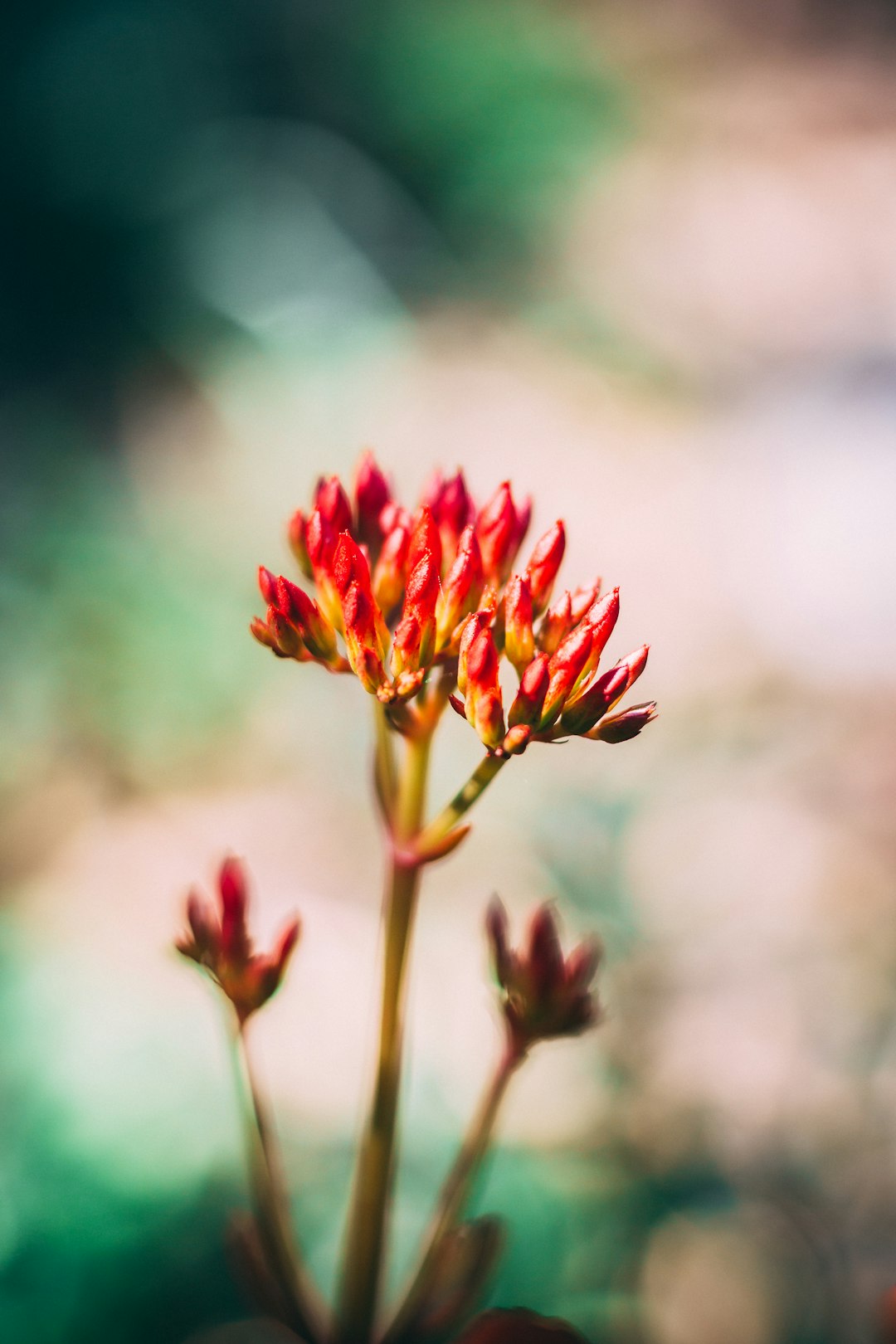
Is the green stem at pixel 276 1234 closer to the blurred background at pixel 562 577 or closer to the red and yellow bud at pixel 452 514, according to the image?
the red and yellow bud at pixel 452 514

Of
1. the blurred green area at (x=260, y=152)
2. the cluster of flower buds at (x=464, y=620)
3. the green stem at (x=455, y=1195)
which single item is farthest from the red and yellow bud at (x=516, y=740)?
the blurred green area at (x=260, y=152)

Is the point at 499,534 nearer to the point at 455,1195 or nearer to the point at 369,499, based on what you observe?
the point at 369,499

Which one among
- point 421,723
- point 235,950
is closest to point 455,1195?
point 235,950

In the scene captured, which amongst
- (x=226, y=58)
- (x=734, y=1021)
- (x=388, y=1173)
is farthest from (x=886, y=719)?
(x=226, y=58)

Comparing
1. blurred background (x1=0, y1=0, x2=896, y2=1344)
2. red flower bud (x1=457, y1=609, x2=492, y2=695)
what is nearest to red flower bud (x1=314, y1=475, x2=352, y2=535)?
red flower bud (x1=457, y1=609, x2=492, y2=695)

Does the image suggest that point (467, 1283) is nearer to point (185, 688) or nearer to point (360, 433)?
point (185, 688)

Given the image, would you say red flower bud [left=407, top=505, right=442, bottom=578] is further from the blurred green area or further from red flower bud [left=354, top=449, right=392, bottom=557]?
the blurred green area
